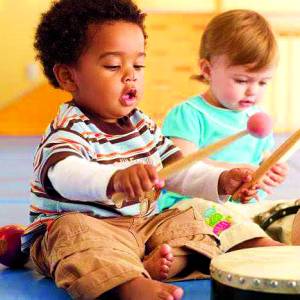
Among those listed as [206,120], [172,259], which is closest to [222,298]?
[172,259]

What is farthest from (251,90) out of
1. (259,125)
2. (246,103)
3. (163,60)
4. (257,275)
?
(163,60)

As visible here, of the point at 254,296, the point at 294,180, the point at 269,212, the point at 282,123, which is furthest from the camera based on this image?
the point at 282,123

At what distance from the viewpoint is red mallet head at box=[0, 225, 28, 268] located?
1132mm

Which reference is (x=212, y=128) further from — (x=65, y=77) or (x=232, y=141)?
(x=232, y=141)

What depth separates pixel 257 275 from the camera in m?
0.73

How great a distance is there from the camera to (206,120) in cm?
145

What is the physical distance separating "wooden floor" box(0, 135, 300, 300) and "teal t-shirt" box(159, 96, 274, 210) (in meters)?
0.34

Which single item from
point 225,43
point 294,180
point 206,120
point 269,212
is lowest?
point 294,180

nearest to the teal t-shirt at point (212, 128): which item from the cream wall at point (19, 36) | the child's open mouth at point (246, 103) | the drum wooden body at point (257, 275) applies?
the child's open mouth at point (246, 103)

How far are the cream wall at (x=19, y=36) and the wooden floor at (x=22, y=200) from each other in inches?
14.8

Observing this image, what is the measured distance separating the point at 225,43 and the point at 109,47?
0.42 m

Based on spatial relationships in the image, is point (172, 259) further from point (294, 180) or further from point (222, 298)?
point (294, 180)

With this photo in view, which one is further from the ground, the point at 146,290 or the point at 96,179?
the point at 96,179

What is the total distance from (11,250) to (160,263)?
0.26 metres
